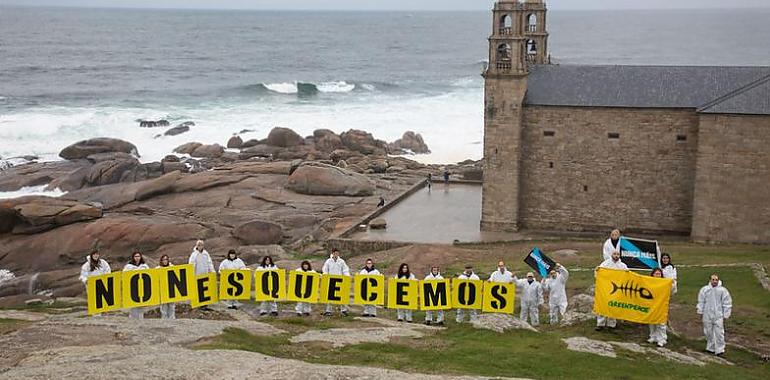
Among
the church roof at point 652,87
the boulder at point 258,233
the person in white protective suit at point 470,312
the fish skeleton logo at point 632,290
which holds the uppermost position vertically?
the church roof at point 652,87

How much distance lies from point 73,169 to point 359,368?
148 ft

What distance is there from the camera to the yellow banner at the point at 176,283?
21.5 m

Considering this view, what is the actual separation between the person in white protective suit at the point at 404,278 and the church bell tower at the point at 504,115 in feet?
52.1

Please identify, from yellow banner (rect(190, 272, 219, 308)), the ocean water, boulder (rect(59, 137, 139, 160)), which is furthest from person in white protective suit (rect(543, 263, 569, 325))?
boulder (rect(59, 137, 139, 160))

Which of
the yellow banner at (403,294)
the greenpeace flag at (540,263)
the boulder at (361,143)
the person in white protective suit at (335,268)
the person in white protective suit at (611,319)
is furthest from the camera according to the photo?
the boulder at (361,143)

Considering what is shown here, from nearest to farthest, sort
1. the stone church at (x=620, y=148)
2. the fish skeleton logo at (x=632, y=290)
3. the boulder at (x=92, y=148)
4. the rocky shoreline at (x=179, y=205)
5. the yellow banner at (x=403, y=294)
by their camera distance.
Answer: the fish skeleton logo at (x=632, y=290)
the yellow banner at (x=403, y=294)
the stone church at (x=620, y=148)
the rocky shoreline at (x=179, y=205)
the boulder at (x=92, y=148)

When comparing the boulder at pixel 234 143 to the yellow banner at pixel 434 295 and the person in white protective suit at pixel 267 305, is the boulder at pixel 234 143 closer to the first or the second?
the person in white protective suit at pixel 267 305

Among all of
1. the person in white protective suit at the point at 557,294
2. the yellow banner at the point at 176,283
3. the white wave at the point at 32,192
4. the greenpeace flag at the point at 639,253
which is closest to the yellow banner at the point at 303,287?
the yellow banner at the point at 176,283

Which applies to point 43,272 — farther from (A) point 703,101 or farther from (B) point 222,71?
(B) point 222,71

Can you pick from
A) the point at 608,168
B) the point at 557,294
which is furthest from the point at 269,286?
the point at 608,168

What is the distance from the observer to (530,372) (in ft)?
56.3

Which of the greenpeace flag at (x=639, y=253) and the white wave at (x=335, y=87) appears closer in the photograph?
the greenpeace flag at (x=639, y=253)

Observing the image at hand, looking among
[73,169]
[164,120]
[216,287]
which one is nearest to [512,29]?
[216,287]

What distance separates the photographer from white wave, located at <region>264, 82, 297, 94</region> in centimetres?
11388
